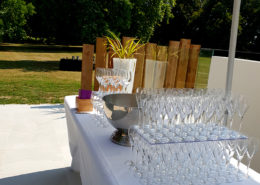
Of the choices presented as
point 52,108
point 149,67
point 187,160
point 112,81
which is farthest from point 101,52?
point 52,108

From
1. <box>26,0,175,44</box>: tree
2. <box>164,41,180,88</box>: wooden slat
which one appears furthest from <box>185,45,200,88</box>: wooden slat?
<box>26,0,175,44</box>: tree

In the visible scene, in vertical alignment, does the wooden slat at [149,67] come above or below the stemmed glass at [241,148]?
above

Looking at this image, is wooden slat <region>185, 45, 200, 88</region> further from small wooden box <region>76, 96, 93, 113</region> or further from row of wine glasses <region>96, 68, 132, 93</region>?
small wooden box <region>76, 96, 93, 113</region>

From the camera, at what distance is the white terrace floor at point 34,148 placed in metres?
2.51

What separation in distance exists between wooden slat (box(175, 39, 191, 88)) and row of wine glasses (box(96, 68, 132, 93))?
1.36 meters

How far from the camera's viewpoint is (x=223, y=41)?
62.2ft

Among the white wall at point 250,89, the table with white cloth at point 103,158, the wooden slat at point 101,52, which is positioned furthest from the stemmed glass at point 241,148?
the wooden slat at point 101,52

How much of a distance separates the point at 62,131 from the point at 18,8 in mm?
11566

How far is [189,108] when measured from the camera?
1.40 metres

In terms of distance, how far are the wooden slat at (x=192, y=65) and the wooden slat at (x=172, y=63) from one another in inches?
7.1

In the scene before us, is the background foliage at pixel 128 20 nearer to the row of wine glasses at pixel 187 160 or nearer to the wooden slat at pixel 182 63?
the wooden slat at pixel 182 63

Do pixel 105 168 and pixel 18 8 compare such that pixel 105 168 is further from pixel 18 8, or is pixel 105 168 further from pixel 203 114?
pixel 18 8

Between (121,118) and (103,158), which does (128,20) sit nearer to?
(121,118)

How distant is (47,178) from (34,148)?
2.44ft
